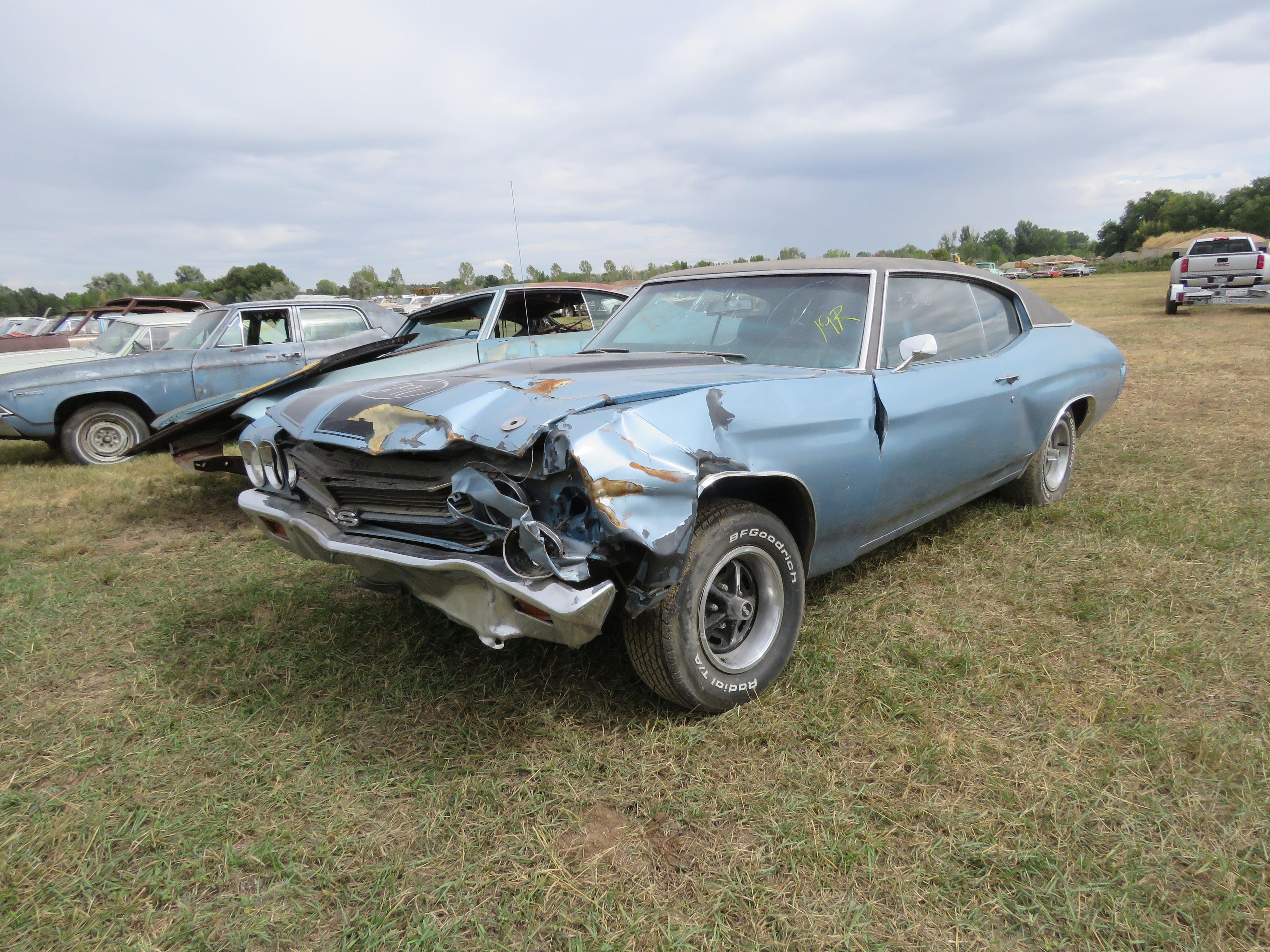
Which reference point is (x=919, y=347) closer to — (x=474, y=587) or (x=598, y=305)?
(x=474, y=587)

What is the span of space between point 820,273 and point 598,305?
4.32 metres

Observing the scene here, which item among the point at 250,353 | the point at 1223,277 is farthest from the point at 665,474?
the point at 1223,277

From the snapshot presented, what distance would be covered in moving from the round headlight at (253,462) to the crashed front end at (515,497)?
0.57 metres

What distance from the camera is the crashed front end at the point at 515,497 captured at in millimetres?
2045

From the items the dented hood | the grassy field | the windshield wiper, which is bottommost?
the grassy field

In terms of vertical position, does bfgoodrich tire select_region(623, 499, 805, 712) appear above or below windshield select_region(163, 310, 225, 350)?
below

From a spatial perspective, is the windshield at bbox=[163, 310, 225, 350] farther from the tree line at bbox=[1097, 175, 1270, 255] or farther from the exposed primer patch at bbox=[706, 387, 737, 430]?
the tree line at bbox=[1097, 175, 1270, 255]

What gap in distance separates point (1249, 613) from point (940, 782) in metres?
1.87

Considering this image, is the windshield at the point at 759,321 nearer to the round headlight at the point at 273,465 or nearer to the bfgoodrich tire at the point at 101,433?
the round headlight at the point at 273,465

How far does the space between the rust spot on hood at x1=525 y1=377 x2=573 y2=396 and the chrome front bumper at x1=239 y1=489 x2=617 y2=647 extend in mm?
556

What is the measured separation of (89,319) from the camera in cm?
1279

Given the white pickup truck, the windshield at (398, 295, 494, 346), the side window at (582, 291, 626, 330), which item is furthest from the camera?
the white pickup truck

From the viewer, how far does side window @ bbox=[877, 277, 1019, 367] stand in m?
3.29

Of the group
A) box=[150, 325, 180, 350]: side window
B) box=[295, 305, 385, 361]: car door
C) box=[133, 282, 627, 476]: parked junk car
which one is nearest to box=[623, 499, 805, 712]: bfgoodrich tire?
box=[133, 282, 627, 476]: parked junk car
